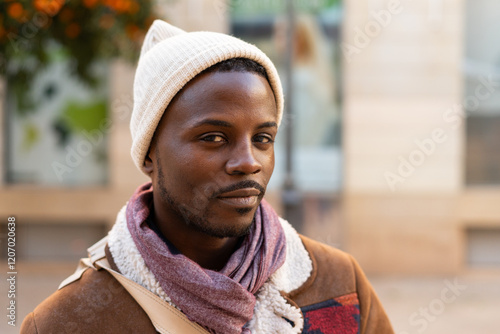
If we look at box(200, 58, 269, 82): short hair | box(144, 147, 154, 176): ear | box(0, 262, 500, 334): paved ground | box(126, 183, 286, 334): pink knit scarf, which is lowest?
box(0, 262, 500, 334): paved ground

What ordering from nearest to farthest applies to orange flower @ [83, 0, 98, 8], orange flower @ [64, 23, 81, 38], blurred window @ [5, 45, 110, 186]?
orange flower @ [83, 0, 98, 8] < orange flower @ [64, 23, 81, 38] < blurred window @ [5, 45, 110, 186]

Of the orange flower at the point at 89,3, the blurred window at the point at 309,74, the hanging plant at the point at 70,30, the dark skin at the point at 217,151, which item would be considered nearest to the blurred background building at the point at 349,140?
the blurred window at the point at 309,74

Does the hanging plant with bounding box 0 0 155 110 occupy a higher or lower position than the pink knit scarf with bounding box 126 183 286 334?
higher

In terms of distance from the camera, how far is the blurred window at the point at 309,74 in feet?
30.1

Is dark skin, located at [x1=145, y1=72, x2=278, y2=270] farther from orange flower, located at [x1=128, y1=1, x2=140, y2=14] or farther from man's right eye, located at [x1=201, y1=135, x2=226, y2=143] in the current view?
orange flower, located at [x1=128, y1=1, x2=140, y2=14]

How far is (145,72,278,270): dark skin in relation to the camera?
1741 millimetres

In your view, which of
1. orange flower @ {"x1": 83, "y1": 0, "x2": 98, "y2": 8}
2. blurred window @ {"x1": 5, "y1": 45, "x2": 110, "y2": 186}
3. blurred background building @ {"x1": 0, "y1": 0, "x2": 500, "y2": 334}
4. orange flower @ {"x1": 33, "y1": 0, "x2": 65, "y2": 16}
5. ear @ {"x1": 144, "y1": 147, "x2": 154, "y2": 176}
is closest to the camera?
ear @ {"x1": 144, "y1": 147, "x2": 154, "y2": 176}

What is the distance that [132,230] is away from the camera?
1.93 m

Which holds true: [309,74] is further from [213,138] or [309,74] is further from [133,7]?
[213,138]

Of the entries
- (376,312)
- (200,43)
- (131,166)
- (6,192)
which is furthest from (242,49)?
(6,192)

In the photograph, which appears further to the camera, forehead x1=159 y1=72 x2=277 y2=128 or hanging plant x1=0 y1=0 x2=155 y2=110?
hanging plant x1=0 y1=0 x2=155 y2=110

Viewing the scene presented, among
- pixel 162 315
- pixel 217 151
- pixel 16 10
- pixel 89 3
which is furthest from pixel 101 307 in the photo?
pixel 89 3

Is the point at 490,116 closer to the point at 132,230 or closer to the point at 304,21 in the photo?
the point at 304,21

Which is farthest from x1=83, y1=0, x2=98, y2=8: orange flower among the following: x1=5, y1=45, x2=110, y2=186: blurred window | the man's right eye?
x1=5, y1=45, x2=110, y2=186: blurred window
